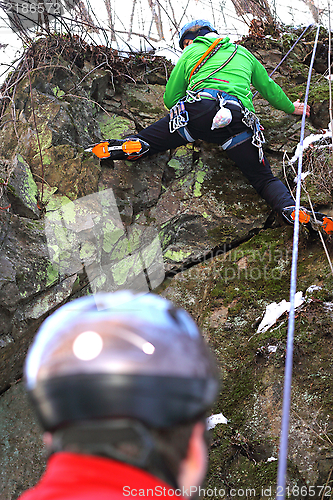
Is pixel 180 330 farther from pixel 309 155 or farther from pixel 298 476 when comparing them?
pixel 309 155

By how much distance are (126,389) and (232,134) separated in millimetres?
2682

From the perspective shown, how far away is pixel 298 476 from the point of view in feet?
4.85

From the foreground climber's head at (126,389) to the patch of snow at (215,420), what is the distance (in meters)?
1.35

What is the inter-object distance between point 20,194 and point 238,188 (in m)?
1.94

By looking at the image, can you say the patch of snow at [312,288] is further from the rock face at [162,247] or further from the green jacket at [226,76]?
the green jacket at [226,76]

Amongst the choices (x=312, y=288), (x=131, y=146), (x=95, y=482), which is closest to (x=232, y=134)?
(x=131, y=146)

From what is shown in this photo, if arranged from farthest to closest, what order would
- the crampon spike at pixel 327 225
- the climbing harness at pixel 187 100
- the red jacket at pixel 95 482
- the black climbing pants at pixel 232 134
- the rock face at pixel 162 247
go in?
the climbing harness at pixel 187 100 < the black climbing pants at pixel 232 134 < the crampon spike at pixel 327 225 < the rock face at pixel 162 247 < the red jacket at pixel 95 482

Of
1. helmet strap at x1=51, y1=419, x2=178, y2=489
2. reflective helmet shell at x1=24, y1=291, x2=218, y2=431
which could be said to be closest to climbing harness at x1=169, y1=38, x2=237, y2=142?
reflective helmet shell at x1=24, y1=291, x2=218, y2=431

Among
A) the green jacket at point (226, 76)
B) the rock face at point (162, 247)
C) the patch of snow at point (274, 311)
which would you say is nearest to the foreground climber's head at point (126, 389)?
the rock face at point (162, 247)

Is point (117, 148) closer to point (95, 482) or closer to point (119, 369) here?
point (119, 369)

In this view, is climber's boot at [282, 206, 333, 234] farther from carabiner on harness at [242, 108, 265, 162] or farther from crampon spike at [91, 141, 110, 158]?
crampon spike at [91, 141, 110, 158]

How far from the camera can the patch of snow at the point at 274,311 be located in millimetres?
2066

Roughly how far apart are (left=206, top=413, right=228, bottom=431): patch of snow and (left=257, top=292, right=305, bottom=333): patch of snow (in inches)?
23.2

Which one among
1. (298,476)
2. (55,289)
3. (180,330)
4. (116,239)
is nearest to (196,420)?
(180,330)
